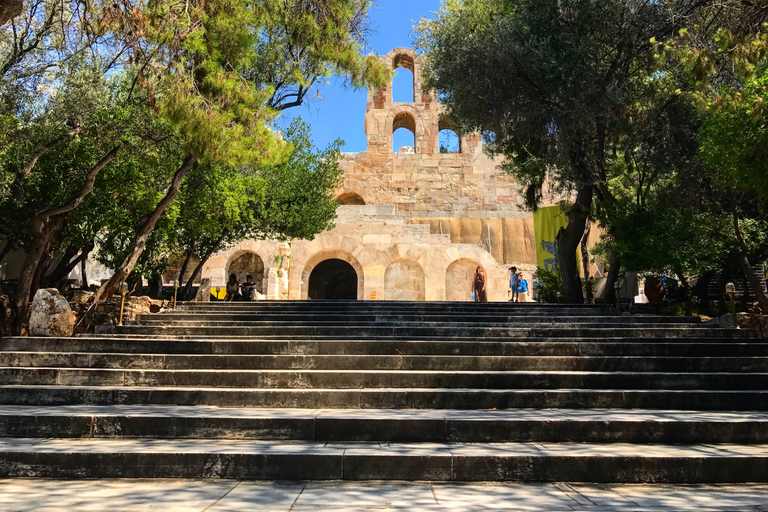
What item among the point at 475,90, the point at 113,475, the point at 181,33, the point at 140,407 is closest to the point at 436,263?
the point at 475,90

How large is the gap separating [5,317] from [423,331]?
8105mm

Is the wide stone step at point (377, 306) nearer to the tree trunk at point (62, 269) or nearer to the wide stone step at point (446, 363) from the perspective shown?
the tree trunk at point (62, 269)

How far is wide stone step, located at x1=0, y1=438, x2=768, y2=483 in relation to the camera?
4512mm

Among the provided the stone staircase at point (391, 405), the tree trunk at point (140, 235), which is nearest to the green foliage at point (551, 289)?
the stone staircase at point (391, 405)

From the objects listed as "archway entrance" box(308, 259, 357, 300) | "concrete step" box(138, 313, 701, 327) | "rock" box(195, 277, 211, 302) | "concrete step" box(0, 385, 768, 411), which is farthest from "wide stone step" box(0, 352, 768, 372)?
"archway entrance" box(308, 259, 357, 300)

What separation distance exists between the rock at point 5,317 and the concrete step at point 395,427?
237 inches

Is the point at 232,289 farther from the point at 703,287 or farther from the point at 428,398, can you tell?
the point at 703,287

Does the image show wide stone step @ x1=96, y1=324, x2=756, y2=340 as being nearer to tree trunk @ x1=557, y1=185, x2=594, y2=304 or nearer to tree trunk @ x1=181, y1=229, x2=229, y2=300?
tree trunk @ x1=557, y1=185, x2=594, y2=304

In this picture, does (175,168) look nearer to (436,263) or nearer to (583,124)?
(583,124)

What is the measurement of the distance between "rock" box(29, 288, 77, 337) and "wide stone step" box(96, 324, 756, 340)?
0.62 m

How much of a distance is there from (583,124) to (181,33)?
9288mm

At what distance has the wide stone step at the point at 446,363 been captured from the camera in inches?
289

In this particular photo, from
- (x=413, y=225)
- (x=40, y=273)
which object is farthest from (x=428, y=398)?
(x=413, y=225)

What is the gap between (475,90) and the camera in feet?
45.6
